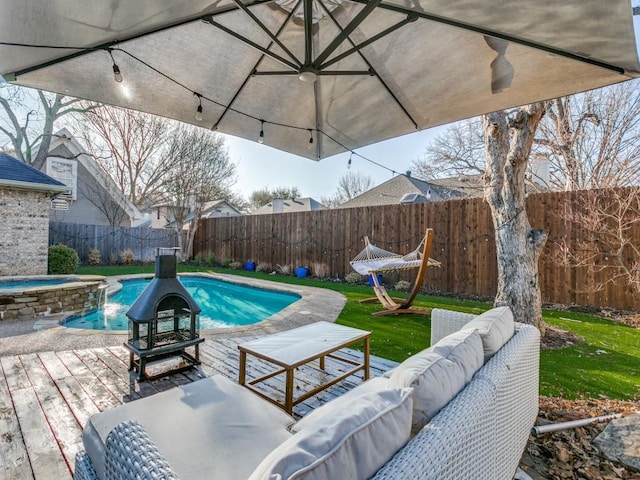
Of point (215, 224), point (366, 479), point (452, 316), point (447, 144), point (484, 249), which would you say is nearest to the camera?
point (366, 479)

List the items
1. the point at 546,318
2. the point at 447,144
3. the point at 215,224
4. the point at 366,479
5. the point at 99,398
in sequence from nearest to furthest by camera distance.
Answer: the point at 366,479
the point at 99,398
the point at 546,318
the point at 447,144
the point at 215,224

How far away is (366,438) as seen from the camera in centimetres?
86

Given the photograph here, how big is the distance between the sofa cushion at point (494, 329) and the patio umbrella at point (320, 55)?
1.74 meters

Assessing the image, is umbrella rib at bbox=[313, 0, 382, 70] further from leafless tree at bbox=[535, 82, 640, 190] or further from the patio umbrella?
leafless tree at bbox=[535, 82, 640, 190]

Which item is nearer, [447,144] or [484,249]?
[484,249]

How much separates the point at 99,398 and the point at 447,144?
1229 cm

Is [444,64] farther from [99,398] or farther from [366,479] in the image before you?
[99,398]

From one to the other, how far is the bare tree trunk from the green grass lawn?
675 millimetres

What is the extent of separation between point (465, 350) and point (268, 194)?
26949 mm

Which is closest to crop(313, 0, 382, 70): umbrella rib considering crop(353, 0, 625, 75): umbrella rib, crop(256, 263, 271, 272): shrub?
crop(353, 0, 625, 75): umbrella rib

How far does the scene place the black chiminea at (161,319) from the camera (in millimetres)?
2711

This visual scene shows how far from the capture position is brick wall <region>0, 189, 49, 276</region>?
25.7 ft

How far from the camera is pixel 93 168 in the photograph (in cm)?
1330

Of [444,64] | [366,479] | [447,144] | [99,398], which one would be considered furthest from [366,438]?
[447,144]
